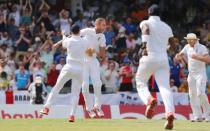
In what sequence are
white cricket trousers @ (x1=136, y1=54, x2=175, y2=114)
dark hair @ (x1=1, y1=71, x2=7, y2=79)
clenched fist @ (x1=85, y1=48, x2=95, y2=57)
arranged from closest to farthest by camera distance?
white cricket trousers @ (x1=136, y1=54, x2=175, y2=114) → clenched fist @ (x1=85, y1=48, x2=95, y2=57) → dark hair @ (x1=1, y1=71, x2=7, y2=79)

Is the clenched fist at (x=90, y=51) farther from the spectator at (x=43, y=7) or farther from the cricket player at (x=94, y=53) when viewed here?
the spectator at (x=43, y=7)

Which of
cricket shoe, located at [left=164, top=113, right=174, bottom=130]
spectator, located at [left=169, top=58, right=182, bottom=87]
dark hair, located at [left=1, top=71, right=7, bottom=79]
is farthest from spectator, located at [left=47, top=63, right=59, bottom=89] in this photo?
cricket shoe, located at [left=164, top=113, right=174, bottom=130]

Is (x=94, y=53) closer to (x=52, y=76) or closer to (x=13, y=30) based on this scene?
(x=52, y=76)

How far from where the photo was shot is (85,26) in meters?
32.5

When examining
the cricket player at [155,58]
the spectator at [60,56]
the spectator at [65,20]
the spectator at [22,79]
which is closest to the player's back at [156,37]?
the cricket player at [155,58]

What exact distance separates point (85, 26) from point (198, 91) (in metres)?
10.8

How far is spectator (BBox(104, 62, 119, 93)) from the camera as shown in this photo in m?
29.7

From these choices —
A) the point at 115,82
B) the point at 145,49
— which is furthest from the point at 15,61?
the point at 145,49

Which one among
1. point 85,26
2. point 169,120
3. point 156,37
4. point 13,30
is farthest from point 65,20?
point 169,120

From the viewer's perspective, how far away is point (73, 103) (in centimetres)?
2008

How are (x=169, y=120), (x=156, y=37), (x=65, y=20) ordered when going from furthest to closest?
(x=65, y=20) → (x=156, y=37) → (x=169, y=120)

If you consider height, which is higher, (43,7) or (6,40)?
(43,7)

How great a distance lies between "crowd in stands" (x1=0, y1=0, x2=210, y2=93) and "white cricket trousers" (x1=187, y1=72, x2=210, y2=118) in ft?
20.9

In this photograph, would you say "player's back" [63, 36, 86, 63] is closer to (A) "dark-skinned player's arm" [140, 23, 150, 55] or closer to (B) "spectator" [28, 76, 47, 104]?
(A) "dark-skinned player's arm" [140, 23, 150, 55]
